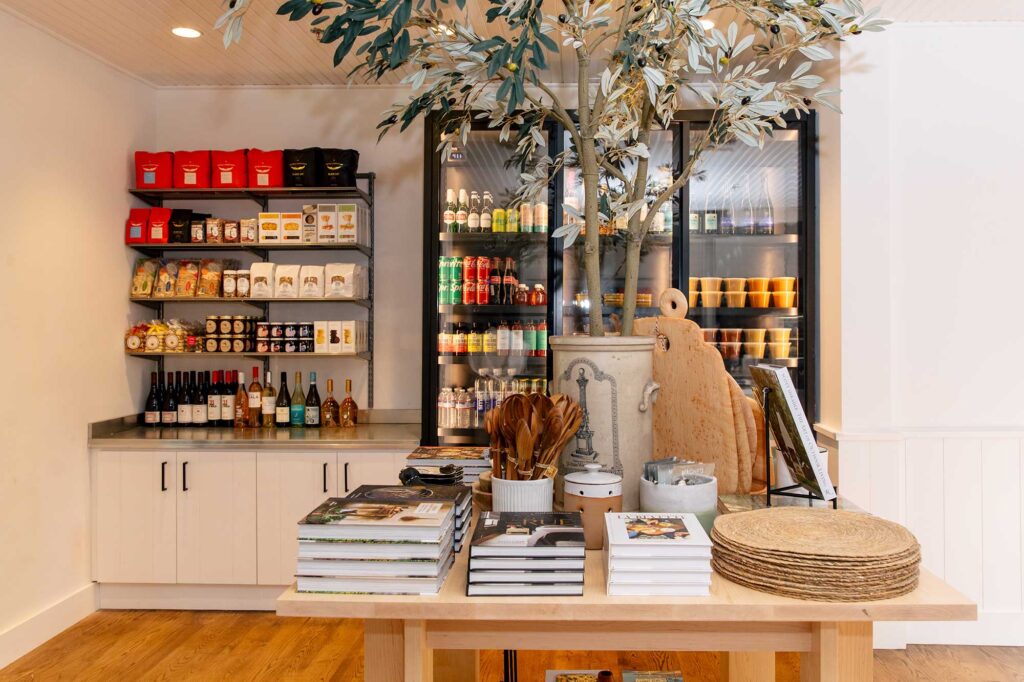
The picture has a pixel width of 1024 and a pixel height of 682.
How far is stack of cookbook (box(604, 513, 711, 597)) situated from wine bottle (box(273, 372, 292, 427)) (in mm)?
3210

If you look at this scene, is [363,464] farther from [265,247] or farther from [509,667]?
[509,667]

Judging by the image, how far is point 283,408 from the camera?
4.12 metres

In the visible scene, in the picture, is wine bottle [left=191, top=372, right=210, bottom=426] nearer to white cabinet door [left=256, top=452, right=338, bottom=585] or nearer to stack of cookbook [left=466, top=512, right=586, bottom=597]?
white cabinet door [left=256, top=452, right=338, bottom=585]

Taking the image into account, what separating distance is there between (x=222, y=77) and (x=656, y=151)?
7.95 ft

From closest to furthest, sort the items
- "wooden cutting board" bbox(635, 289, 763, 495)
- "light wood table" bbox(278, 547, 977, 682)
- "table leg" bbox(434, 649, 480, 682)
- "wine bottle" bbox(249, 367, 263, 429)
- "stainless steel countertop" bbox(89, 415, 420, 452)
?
"light wood table" bbox(278, 547, 977, 682), "wooden cutting board" bbox(635, 289, 763, 495), "table leg" bbox(434, 649, 480, 682), "stainless steel countertop" bbox(89, 415, 420, 452), "wine bottle" bbox(249, 367, 263, 429)

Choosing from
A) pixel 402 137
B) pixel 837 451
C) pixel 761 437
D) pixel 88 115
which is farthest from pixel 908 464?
pixel 88 115

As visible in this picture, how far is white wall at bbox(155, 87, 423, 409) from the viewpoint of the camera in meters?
4.27

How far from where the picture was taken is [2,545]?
3139 mm

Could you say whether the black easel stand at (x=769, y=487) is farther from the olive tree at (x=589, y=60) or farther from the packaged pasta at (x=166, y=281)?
the packaged pasta at (x=166, y=281)

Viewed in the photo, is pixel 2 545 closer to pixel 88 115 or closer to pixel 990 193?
pixel 88 115

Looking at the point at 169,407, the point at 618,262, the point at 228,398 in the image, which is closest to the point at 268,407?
the point at 228,398

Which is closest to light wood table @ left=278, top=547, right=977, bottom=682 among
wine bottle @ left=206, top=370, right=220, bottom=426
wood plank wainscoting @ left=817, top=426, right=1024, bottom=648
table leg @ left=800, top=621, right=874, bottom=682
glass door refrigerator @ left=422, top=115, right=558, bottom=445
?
table leg @ left=800, top=621, right=874, bottom=682

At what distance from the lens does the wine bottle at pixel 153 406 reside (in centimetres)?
405

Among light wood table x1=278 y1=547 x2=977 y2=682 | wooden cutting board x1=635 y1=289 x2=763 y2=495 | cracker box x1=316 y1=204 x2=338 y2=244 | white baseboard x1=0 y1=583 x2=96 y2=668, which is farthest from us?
cracker box x1=316 y1=204 x2=338 y2=244
